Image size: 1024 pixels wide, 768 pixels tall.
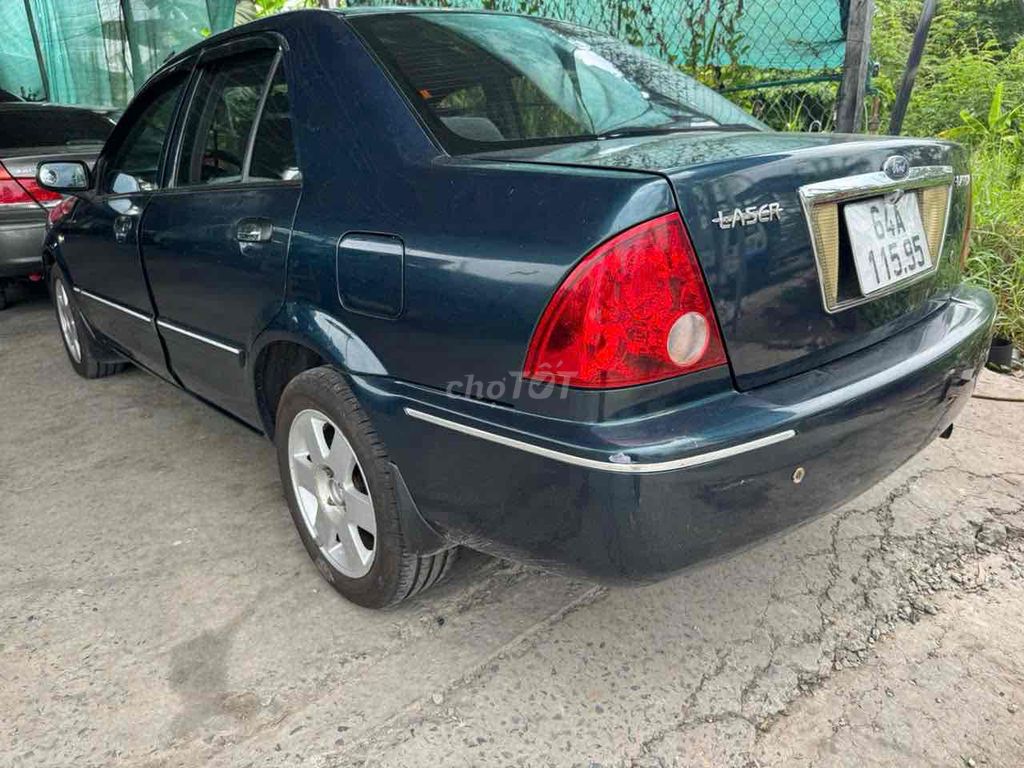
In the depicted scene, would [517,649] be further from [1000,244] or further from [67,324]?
[1000,244]

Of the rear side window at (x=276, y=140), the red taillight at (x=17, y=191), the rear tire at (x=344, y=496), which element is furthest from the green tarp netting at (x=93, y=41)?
the rear tire at (x=344, y=496)

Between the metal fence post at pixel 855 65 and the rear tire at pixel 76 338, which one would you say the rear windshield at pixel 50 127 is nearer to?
the rear tire at pixel 76 338

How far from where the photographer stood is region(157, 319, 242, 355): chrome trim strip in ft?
7.95

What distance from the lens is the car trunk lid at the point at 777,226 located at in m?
1.46

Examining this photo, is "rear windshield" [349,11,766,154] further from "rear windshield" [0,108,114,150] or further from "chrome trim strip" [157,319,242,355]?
"rear windshield" [0,108,114,150]

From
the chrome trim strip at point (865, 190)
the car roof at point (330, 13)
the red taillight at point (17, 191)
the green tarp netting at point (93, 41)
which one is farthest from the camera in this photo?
the green tarp netting at point (93, 41)

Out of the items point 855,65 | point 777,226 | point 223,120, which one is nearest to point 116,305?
point 223,120

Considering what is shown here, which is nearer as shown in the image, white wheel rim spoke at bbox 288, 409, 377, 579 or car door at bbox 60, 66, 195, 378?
white wheel rim spoke at bbox 288, 409, 377, 579

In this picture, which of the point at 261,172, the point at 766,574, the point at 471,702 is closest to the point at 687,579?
the point at 766,574

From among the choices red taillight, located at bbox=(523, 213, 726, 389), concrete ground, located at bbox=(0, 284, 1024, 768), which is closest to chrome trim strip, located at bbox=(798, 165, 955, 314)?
red taillight, located at bbox=(523, 213, 726, 389)

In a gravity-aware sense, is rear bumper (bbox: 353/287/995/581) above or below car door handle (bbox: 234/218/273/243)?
below

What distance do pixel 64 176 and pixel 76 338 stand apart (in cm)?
108

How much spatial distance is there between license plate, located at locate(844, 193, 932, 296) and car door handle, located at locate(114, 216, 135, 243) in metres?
2.48

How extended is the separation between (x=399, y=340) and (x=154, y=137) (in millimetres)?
1887
